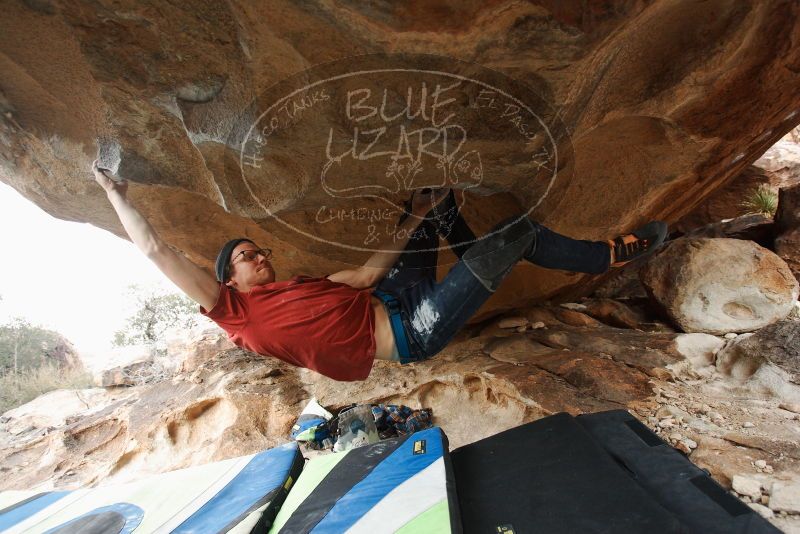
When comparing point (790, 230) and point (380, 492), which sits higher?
point (790, 230)

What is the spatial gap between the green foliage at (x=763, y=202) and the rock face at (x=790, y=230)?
35.4 inches

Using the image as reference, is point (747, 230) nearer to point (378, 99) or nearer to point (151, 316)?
point (378, 99)

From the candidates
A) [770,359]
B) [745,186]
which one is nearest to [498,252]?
[770,359]

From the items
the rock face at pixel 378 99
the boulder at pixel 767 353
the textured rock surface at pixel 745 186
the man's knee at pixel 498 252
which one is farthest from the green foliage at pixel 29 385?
the textured rock surface at pixel 745 186

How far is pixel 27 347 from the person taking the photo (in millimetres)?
10797

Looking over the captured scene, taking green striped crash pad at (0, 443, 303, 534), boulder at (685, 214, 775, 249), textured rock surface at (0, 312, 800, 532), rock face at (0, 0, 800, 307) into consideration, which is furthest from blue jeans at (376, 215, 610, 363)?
boulder at (685, 214, 775, 249)

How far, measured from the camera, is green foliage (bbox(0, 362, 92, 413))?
773cm

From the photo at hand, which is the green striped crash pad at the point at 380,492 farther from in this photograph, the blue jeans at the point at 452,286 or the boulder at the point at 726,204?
the boulder at the point at 726,204

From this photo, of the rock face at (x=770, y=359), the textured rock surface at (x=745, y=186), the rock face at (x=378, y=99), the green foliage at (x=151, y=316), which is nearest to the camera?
the rock face at (x=378, y=99)

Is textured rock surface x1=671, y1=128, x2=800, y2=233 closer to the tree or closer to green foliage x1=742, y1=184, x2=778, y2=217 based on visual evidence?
green foliage x1=742, y1=184, x2=778, y2=217

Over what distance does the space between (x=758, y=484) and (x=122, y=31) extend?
3.31m

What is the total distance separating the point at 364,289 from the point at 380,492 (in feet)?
3.87

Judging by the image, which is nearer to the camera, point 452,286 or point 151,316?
point 452,286

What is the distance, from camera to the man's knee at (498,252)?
6.91 feet
